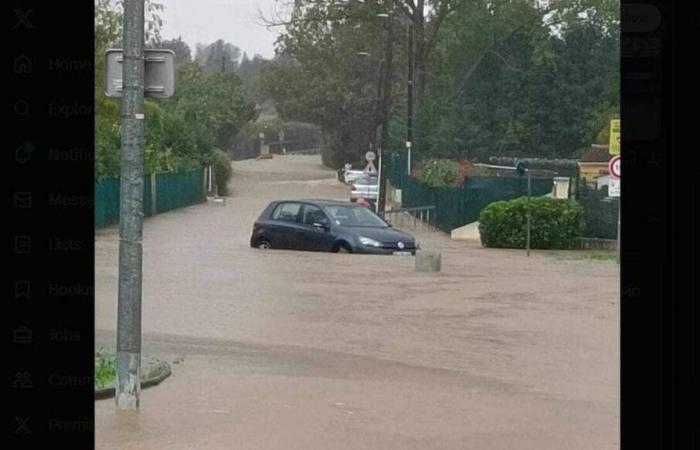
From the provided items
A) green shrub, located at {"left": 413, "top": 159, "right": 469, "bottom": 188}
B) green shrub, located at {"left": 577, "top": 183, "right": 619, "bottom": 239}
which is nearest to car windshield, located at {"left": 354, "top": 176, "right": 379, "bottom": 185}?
green shrub, located at {"left": 413, "top": 159, "right": 469, "bottom": 188}

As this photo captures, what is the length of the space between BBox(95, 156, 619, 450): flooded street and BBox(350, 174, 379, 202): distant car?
273mm

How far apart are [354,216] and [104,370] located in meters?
3.44

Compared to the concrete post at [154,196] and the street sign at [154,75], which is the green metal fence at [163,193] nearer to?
the concrete post at [154,196]

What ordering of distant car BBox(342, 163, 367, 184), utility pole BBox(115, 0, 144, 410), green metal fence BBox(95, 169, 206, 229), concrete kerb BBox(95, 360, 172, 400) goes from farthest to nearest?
distant car BBox(342, 163, 367, 184) → green metal fence BBox(95, 169, 206, 229) → concrete kerb BBox(95, 360, 172, 400) → utility pole BBox(115, 0, 144, 410)

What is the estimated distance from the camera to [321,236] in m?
10.6

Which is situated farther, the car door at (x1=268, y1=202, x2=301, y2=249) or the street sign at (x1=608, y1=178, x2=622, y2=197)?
the car door at (x1=268, y1=202, x2=301, y2=249)

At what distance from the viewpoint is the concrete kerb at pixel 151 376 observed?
703 cm

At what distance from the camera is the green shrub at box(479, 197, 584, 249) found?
11.9 meters
